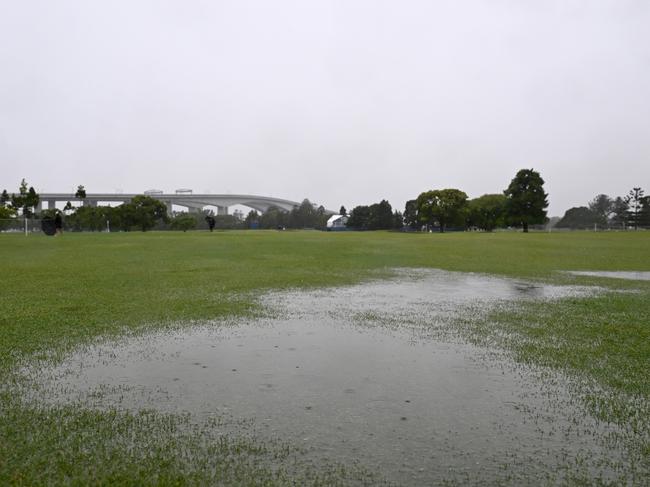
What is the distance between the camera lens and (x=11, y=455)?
10.4 ft

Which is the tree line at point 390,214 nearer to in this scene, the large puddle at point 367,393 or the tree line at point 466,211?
the tree line at point 466,211

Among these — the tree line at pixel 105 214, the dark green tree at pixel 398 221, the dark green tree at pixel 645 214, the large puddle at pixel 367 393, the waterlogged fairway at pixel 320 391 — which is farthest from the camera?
the dark green tree at pixel 398 221

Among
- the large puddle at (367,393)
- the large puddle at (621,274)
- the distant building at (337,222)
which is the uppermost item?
the distant building at (337,222)

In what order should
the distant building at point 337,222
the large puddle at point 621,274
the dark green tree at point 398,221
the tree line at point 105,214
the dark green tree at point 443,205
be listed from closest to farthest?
the large puddle at point 621,274, the tree line at point 105,214, the dark green tree at point 443,205, the dark green tree at point 398,221, the distant building at point 337,222

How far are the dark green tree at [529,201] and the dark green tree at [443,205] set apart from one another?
778 inches

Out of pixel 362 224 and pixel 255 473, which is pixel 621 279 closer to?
pixel 255 473

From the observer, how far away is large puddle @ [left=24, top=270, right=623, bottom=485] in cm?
329

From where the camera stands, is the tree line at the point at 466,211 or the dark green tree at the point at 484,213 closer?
the tree line at the point at 466,211

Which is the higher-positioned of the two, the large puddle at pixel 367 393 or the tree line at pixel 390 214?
the tree line at pixel 390 214

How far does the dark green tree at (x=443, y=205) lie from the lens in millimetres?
98125

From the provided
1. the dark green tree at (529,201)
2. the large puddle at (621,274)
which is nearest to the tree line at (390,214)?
the dark green tree at (529,201)

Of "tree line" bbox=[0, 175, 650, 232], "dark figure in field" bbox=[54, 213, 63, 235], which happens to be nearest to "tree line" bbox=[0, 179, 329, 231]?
"tree line" bbox=[0, 175, 650, 232]

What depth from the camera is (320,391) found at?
14.9 feet

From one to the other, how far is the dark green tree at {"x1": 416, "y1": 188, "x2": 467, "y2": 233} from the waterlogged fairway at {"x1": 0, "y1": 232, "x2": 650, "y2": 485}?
90.3m
